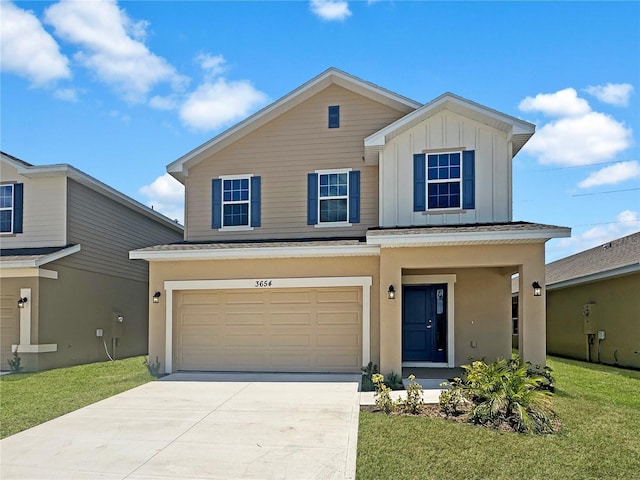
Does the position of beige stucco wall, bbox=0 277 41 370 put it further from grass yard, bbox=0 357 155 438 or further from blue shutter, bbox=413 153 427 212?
blue shutter, bbox=413 153 427 212

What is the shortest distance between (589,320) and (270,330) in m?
9.59

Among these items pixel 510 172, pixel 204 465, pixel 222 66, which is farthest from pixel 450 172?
pixel 204 465

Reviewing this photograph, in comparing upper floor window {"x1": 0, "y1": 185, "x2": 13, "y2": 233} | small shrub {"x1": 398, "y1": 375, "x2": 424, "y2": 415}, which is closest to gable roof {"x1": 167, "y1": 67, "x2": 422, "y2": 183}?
upper floor window {"x1": 0, "y1": 185, "x2": 13, "y2": 233}

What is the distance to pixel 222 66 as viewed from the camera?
489 inches

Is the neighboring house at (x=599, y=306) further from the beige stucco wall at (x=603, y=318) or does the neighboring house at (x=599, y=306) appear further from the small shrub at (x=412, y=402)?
the small shrub at (x=412, y=402)

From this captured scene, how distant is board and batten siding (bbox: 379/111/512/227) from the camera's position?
11.3 metres

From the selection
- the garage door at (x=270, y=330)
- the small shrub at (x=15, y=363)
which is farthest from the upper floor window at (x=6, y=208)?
the garage door at (x=270, y=330)

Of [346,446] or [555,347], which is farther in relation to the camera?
[555,347]

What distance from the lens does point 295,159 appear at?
521 inches

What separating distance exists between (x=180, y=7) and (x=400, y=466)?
9968mm

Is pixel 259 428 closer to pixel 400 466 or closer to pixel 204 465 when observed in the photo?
pixel 204 465

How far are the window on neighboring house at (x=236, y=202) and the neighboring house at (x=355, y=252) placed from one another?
2.2 inches

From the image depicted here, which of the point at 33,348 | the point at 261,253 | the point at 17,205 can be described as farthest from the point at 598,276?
the point at 17,205

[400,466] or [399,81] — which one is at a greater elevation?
[399,81]
